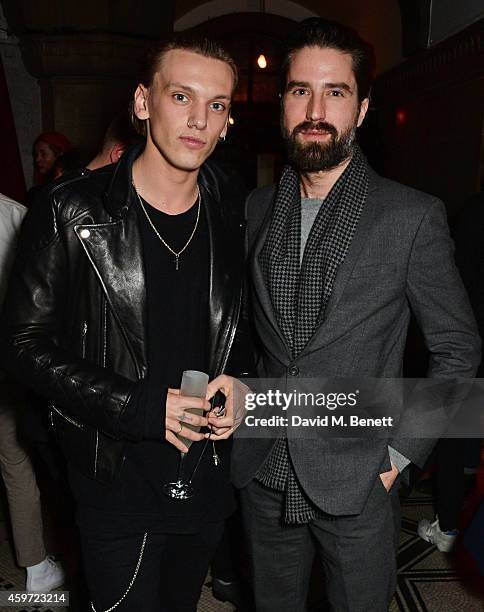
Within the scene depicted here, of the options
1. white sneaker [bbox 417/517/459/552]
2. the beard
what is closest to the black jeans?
the beard

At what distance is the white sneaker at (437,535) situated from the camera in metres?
3.11

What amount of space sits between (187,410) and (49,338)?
0.35 m

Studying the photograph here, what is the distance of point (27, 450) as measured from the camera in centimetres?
271

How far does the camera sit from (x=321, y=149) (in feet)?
5.48

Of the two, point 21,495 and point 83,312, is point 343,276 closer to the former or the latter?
point 83,312

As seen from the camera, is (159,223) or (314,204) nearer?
(159,223)

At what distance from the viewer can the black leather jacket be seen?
1.42m

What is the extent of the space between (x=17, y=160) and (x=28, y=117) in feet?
1.75

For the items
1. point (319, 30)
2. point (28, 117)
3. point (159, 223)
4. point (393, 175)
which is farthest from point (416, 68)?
point (159, 223)

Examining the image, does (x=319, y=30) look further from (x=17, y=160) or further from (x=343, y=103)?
(x=17, y=160)

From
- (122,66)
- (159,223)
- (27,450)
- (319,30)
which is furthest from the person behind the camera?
(122,66)

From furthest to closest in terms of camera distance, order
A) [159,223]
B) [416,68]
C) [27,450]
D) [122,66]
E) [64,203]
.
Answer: [416,68], [122,66], [27,450], [159,223], [64,203]

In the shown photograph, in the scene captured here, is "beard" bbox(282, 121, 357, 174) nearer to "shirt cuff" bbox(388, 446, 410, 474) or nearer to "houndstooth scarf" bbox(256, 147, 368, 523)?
"houndstooth scarf" bbox(256, 147, 368, 523)

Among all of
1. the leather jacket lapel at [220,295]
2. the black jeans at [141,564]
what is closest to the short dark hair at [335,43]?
the leather jacket lapel at [220,295]
